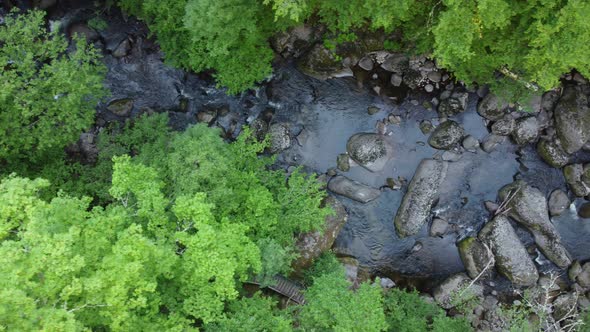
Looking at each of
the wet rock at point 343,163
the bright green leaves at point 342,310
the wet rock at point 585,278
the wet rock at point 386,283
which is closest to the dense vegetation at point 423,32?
the wet rock at point 343,163

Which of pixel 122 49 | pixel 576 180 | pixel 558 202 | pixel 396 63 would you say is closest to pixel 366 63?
pixel 396 63

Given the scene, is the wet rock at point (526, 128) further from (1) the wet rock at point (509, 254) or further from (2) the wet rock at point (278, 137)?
(2) the wet rock at point (278, 137)

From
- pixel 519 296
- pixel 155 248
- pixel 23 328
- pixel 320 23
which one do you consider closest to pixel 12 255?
pixel 23 328

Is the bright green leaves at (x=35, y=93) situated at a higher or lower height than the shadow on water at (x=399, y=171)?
higher

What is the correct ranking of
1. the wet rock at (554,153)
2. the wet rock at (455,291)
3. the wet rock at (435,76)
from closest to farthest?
the wet rock at (455,291), the wet rock at (554,153), the wet rock at (435,76)

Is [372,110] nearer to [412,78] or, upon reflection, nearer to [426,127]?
[412,78]

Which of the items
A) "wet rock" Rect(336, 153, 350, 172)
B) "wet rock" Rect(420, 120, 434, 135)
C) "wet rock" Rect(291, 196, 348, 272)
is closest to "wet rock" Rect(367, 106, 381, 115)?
"wet rock" Rect(420, 120, 434, 135)
